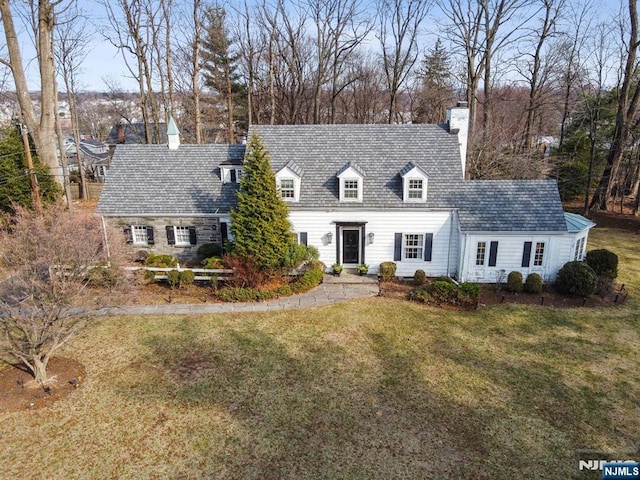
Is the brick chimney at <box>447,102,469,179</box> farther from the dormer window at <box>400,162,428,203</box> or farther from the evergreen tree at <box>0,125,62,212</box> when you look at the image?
the evergreen tree at <box>0,125,62,212</box>

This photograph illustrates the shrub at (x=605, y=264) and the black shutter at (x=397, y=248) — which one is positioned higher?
the black shutter at (x=397, y=248)

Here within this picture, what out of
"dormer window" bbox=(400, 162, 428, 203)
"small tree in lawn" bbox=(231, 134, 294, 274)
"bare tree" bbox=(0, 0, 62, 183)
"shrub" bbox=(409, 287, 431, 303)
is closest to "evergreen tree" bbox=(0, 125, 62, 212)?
"bare tree" bbox=(0, 0, 62, 183)

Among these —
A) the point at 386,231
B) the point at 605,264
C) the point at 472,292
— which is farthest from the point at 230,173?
the point at 605,264

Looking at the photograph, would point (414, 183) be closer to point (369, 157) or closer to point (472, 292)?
point (369, 157)

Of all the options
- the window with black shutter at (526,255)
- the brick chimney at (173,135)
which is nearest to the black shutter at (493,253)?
the window with black shutter at (526,255)

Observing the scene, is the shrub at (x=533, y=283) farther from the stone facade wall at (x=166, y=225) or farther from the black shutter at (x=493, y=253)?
the stone facade wall at (x=166, y=225)

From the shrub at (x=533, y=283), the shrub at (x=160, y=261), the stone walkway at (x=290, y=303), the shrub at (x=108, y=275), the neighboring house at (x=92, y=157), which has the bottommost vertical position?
the stone walkway at (x=290, y=303)
